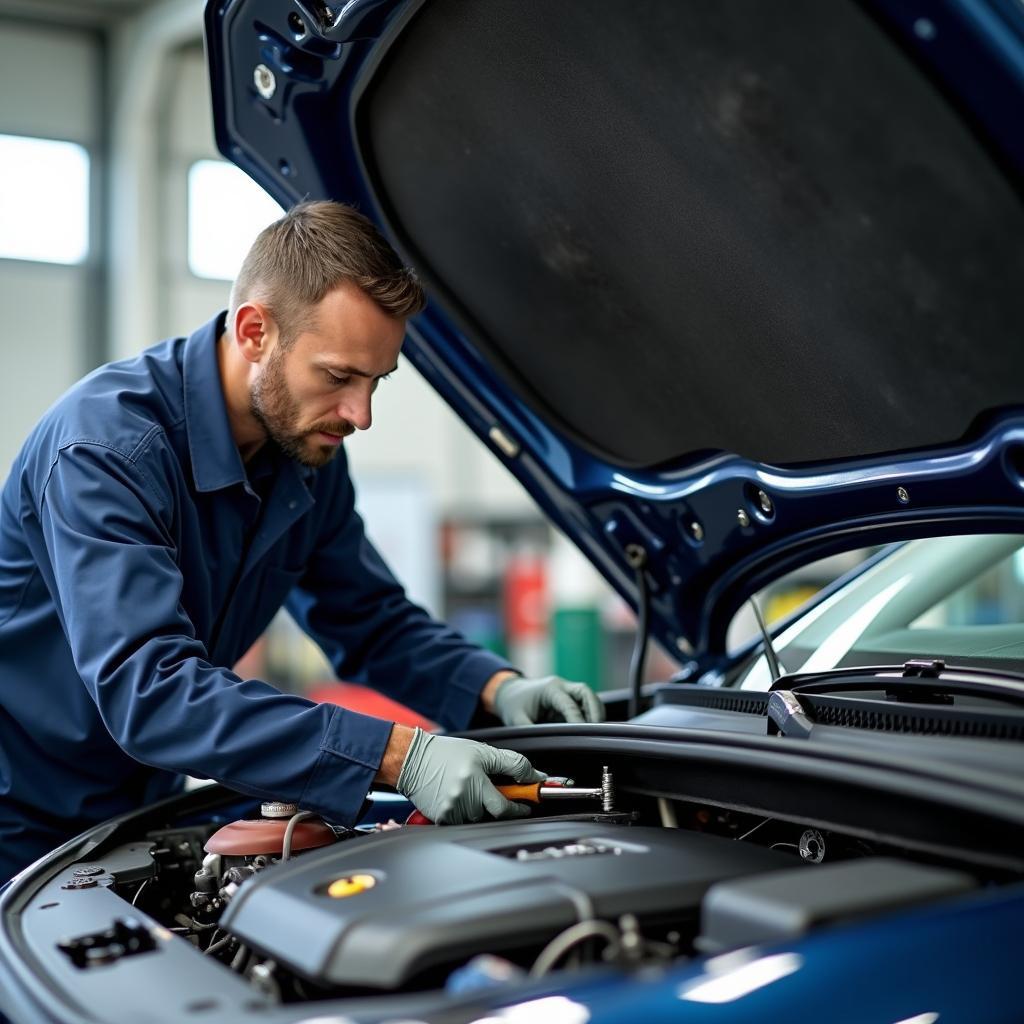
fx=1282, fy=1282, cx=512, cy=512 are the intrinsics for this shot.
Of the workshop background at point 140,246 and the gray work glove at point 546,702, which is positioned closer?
the gray work glove at point 546,702

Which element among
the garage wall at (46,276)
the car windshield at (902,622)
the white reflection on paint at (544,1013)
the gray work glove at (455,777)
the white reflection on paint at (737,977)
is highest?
the garage wall at (46,276)

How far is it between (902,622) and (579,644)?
5665mm

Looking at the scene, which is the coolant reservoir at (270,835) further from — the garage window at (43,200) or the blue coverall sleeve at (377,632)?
the garage window at (43,200)

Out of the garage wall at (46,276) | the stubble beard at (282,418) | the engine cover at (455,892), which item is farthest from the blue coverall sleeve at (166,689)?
the garage wall at (46,276)

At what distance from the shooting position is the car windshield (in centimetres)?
173

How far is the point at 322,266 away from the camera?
1800mm

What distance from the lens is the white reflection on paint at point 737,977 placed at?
903mm

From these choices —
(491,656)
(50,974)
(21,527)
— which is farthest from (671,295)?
(50,974)

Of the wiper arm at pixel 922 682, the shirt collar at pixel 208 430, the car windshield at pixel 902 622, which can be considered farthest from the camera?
the shirt collar at pixel 208 430

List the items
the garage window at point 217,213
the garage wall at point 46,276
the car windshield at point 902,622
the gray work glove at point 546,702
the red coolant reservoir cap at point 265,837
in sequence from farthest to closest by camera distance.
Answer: the garage window at point 217,213 < the garage wall at point 46,276 < the gray work glove at point 546,702 < the car windshield at point 902,622 < the red coolant reservoir cap at point 265,837

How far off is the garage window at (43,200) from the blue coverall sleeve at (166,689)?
6.44 meters

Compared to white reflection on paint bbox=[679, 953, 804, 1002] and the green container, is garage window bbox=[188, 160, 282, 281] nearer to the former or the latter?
the green container

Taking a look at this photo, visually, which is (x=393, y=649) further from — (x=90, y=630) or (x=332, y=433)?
(x=90, y=630)

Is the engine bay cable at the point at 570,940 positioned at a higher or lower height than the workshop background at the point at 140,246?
lower
